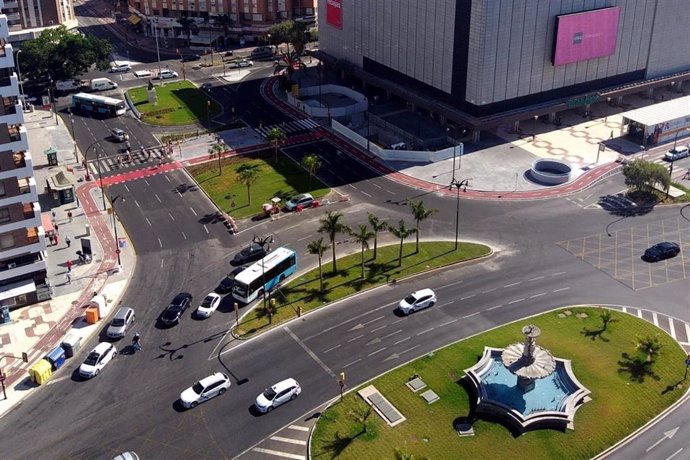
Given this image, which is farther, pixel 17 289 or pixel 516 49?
pixel 516 49

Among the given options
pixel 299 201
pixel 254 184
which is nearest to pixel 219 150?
pixel 254 184

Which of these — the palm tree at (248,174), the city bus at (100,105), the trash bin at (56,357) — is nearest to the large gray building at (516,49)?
the palm tree at (248,174)

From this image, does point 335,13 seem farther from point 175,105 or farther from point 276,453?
point 276,453

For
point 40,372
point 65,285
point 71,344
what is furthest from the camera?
point 65,285

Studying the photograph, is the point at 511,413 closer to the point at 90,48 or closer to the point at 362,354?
the point at 362,354

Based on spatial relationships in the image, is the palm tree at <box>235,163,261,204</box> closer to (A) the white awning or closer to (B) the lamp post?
(B) the lamp post

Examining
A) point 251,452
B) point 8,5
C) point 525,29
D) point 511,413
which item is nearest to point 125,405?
point 251,452

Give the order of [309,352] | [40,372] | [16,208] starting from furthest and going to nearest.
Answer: [16,208] < [309,352] < [40,372]
